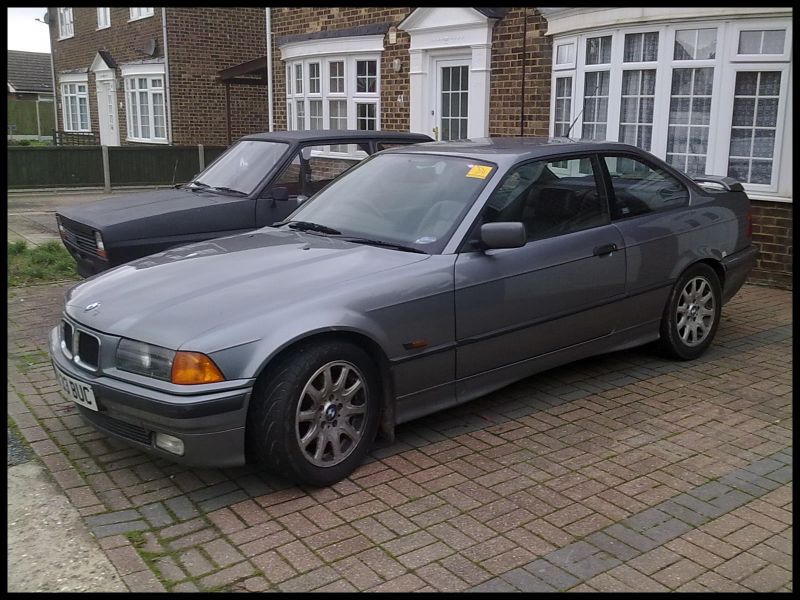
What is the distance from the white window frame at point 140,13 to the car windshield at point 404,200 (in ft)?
61.4

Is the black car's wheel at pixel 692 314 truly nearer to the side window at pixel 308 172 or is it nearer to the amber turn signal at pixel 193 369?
the side window at pixel 308 172

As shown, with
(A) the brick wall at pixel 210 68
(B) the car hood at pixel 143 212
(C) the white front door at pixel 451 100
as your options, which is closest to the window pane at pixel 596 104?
(C) the white front door at pixel 451 100

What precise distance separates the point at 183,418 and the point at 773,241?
24.0 ft

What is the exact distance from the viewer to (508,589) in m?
3.14

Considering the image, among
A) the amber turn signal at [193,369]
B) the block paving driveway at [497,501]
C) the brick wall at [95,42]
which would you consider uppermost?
the brick wall at [95,42]

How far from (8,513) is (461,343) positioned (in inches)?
95.8

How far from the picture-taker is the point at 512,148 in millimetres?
5215

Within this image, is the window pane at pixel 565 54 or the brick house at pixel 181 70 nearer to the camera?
the window pane at pixel 565 54

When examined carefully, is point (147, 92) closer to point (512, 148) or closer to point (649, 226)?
point (512, 148)

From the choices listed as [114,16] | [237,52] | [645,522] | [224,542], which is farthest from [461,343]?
[114,16]

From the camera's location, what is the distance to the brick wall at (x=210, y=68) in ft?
70.7

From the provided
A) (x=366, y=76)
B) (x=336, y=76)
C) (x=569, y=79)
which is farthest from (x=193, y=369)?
(x=336, y=76)

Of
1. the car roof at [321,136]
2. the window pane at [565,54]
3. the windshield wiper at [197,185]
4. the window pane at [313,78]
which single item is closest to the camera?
the car roof at [321,136]

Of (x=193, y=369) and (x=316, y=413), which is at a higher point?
(x=193, y=369)
